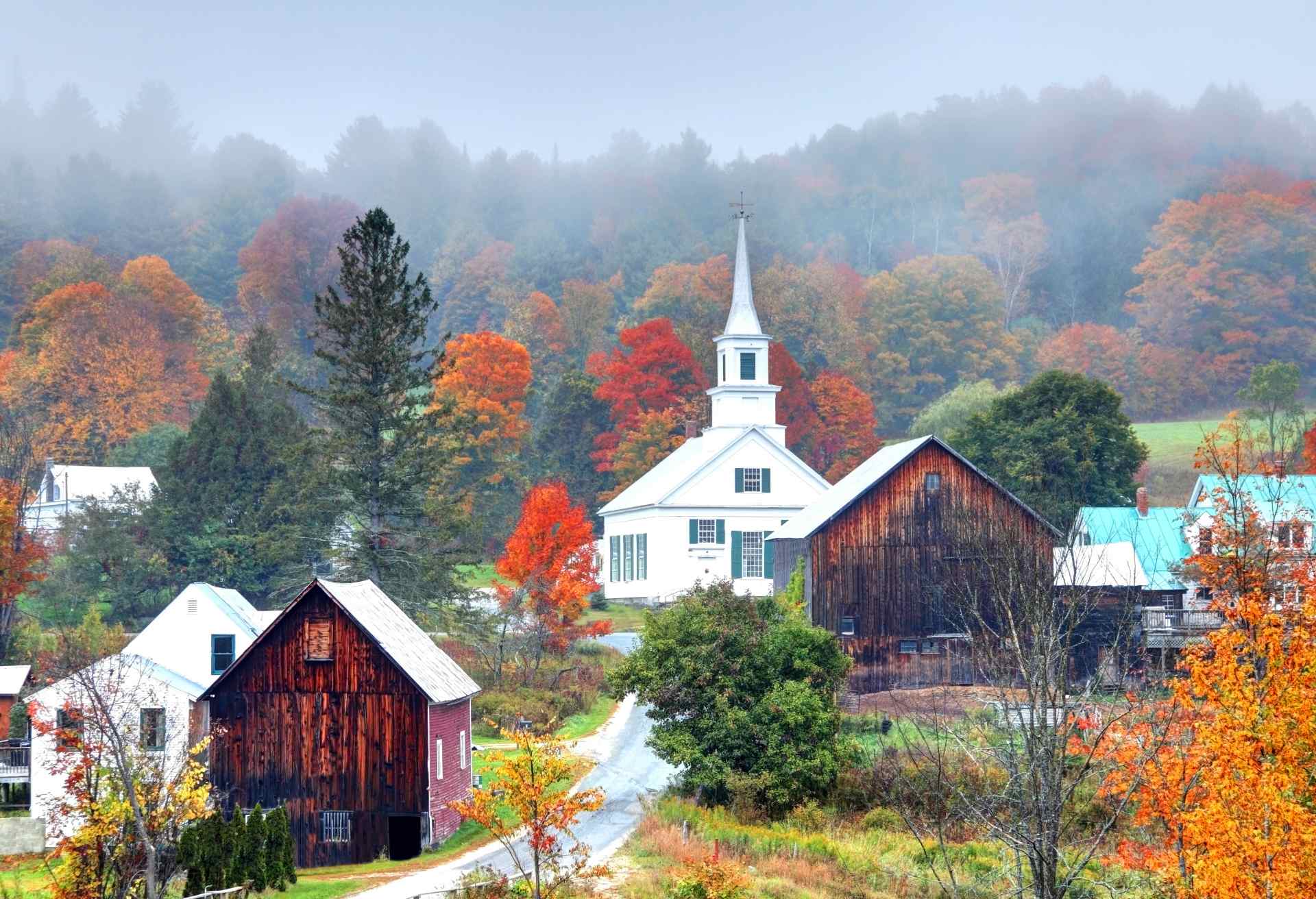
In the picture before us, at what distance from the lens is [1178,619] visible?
4897cm

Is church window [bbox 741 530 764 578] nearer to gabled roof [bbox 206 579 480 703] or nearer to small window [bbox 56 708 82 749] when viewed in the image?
gabled roof [bbox 206 579 480 703]

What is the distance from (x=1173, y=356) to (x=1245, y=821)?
91437 millimetres

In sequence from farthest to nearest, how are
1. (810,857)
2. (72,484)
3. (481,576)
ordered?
1. (481,576)
2. (72,484)
3. (810,857)

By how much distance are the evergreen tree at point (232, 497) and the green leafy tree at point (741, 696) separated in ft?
75.2

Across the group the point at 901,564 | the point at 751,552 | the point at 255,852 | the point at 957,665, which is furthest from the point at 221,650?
the point at 751,552

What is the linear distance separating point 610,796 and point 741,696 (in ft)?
12.4

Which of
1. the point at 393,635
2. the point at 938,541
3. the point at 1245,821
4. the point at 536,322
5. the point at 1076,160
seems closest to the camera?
the point at 1245,821

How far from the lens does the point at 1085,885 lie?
30281mm

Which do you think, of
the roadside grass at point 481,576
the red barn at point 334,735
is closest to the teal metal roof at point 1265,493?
the red barn at point 334,735

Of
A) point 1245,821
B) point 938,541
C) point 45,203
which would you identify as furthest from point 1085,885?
point 45,203

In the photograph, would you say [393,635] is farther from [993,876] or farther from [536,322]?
[536,322]

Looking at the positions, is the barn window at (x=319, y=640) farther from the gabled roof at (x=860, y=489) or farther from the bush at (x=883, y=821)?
the gabled roof at (x=860, y=489)

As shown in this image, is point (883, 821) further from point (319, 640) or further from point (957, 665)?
point (957, 665)

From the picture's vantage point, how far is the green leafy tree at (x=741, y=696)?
38.1 meters
